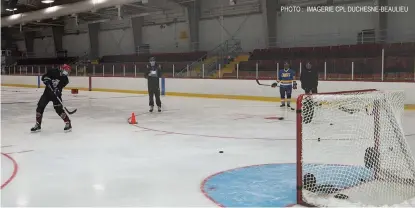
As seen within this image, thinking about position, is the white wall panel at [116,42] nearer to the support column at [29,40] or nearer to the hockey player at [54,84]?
the support column at [29,40]

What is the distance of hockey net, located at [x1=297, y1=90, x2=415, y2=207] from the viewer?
3596mm

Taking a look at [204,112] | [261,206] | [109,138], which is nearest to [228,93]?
[204,112]

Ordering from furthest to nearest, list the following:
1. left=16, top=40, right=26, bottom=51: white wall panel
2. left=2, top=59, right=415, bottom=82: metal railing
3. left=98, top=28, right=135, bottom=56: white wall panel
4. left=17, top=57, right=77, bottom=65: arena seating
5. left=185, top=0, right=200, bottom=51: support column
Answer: left=16, top=40, right=26, bottom=51: white wall panel < left=17, top=57, right=77, bottom=65: arena seating < left=98, top=28, right=135, bottom=56: white wall panel < left=185, top=0, right=200, bottom=51: support column < left=2, top=59, right=415, bottom=82: metal railing

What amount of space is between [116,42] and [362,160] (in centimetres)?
2720

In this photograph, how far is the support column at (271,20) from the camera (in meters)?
21.7

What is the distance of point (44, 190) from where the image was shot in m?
4.01

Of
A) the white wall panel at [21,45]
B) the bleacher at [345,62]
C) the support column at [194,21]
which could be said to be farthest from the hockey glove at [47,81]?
the white wall panel at [21,45]

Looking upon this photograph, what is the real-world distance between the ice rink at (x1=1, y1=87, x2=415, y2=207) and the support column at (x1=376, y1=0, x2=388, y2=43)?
8.99 m

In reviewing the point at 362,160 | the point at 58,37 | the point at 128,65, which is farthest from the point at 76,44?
the point at 362,160

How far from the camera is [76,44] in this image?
1331 inches

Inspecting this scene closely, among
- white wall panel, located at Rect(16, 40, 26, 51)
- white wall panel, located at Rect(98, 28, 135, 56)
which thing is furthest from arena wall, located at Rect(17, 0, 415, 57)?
white wall panel, located at Rect(16, 40, 26, 51)

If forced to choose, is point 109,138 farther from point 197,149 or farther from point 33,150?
point 197,149

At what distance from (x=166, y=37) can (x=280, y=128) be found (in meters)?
19.9

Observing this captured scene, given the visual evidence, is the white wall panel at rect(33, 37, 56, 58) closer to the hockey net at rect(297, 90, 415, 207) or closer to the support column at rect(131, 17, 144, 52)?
the support column at rect(131, 17, 144, 52)
